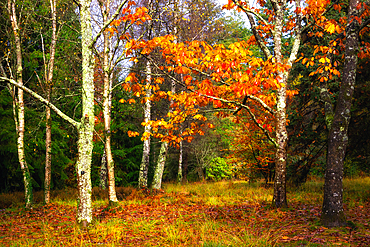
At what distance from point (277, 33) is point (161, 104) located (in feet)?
35.5

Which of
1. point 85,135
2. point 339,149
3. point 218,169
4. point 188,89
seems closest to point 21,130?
point 85,135

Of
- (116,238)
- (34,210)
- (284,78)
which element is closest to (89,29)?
(116,238)

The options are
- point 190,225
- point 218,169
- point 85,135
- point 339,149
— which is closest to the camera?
point 339,149

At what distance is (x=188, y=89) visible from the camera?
6.53 m

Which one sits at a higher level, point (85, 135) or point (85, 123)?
point (85, 123)

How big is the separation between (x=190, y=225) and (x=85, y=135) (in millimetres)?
3083

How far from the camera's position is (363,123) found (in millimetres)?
8211

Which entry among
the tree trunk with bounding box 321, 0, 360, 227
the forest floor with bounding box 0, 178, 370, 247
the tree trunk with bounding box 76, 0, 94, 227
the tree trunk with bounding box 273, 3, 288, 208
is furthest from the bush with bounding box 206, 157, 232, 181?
the tree trunk with bounding box 76, 0, 94, 227

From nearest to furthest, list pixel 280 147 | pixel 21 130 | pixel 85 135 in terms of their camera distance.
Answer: pixel 85 135 → pixel 280 147 → pixel 21 130

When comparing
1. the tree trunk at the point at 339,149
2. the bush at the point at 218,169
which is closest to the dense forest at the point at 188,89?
the tree trunk at the point at 339,149

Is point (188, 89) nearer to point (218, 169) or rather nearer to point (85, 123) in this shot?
point (85, 123)

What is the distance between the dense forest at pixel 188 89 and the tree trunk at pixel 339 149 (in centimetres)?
2

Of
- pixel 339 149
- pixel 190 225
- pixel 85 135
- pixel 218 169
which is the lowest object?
pixel 218 169

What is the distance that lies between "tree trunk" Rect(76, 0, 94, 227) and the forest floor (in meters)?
0.45
